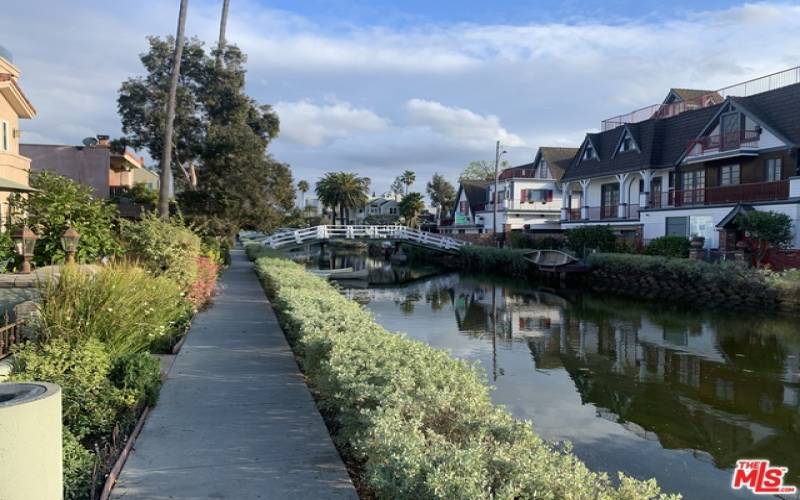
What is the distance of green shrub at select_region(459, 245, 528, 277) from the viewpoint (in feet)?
126

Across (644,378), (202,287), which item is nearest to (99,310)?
(202,287)

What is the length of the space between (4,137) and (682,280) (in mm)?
26311

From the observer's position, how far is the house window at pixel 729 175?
104 ft

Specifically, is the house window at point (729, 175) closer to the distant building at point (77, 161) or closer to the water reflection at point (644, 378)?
the water reflection at point (644, 378)

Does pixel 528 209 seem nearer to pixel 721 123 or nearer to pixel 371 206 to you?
pixel 721 123

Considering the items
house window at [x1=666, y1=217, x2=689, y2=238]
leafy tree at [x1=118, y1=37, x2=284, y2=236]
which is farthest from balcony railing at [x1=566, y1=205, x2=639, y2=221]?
leafy tree at [x1=118, y1=37, x2=284, y2=236]

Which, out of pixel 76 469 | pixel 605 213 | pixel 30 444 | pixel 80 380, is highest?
pixel 605 213

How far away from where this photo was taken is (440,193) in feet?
330

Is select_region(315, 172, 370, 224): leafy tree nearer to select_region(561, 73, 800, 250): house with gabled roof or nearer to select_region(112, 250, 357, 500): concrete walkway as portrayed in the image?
select_region(561, 73, 800, 250): house with gabled roof

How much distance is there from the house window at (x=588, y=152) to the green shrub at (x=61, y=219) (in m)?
37.8

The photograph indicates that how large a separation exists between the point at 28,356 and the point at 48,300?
1.12 m

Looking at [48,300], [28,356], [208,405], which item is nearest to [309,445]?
[208,405]

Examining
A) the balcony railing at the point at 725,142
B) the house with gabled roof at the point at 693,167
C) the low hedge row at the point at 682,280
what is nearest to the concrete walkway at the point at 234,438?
the low hedge row at the point at 682,280

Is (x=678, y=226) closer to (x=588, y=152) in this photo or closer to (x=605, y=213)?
(x=605, y=213)
